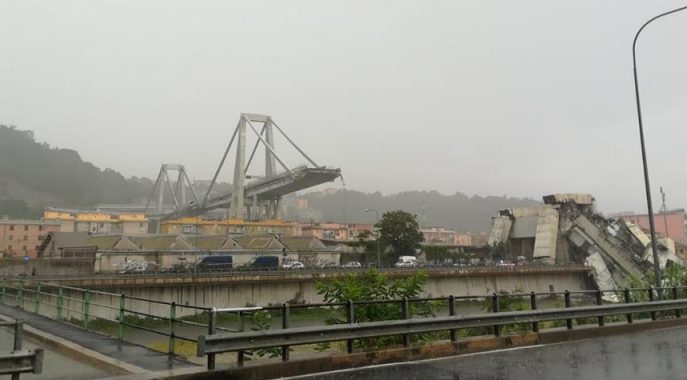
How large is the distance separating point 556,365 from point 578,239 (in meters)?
97.0

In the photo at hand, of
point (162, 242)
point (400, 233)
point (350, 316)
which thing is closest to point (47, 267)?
point (162, 242)

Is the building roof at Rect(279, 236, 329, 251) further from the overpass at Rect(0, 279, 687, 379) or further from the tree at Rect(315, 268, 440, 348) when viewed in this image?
the tree at Rect(315, 268, 440, 348)

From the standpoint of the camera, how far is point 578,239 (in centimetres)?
9750

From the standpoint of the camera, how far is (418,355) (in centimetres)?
941

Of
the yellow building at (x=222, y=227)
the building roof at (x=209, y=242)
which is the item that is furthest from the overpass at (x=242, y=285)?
the yellow building at (x=222, y=227)

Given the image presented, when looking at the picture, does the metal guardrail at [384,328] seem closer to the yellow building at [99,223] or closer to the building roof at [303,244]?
the building roof at [303,244]

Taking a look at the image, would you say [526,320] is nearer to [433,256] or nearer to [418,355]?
[418,355]

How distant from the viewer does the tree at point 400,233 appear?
318 ft

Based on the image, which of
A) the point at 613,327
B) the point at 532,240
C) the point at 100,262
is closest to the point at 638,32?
the point at 613,327

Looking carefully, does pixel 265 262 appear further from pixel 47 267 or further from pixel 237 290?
pixel 47 267

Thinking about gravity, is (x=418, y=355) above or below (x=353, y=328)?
below

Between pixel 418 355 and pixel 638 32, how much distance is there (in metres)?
Answer: 13.7

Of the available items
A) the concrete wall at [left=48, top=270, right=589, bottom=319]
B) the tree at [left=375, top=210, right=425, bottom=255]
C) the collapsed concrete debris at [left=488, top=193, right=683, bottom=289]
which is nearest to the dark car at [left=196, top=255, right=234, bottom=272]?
the concrete wall at [left=48, top=270, right=589, bottom=319]

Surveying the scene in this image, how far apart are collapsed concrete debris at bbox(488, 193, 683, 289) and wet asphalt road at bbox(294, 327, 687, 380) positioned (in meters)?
69.3
